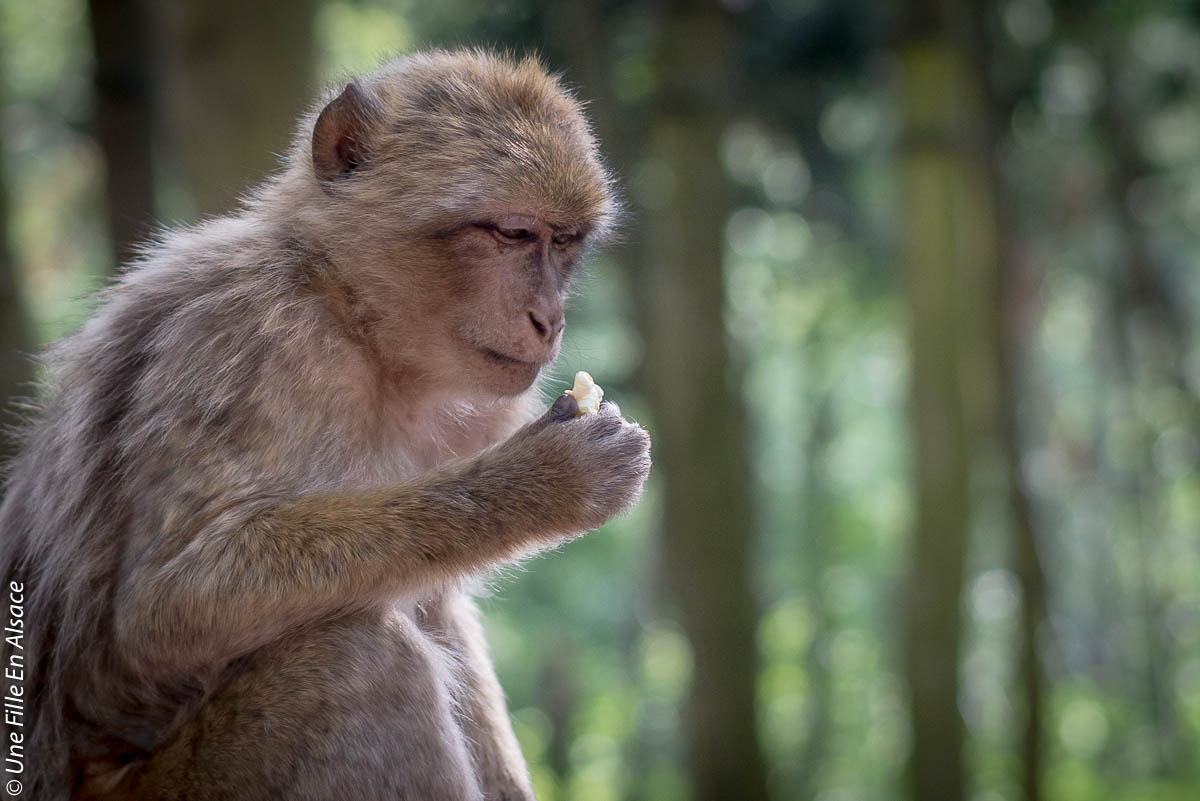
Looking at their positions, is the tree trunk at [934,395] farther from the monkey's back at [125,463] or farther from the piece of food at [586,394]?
the monkey's back at [125,463]

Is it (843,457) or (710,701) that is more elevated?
(843,457)

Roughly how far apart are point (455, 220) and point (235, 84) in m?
1.92

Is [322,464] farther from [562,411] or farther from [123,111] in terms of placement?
[123,111]

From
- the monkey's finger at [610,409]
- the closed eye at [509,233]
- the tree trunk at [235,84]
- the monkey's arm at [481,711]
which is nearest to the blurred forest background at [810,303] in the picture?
the tree trunk at [235,84]

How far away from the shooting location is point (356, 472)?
310 cm

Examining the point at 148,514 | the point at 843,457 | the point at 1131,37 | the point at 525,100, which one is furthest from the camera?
the point at 843,457

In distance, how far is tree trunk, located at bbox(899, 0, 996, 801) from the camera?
859cm

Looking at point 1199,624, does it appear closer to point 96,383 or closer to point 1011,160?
point 1011,160

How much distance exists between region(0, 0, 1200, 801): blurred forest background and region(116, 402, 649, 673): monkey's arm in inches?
38.3

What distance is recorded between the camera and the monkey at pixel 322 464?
2.83 metres

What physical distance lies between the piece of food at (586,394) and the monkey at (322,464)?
0.07 m

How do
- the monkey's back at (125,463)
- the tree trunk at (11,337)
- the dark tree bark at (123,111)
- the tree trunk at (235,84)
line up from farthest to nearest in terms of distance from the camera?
1. the dark tree bark at (123,111)
2. the tree trunk at (11,337)
3. the tree trunk at (235,84)
4. the monkey's back at (125,463)

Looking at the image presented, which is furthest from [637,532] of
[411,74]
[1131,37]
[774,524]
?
[411,74]

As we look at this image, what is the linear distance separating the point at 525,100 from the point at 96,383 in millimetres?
1315
